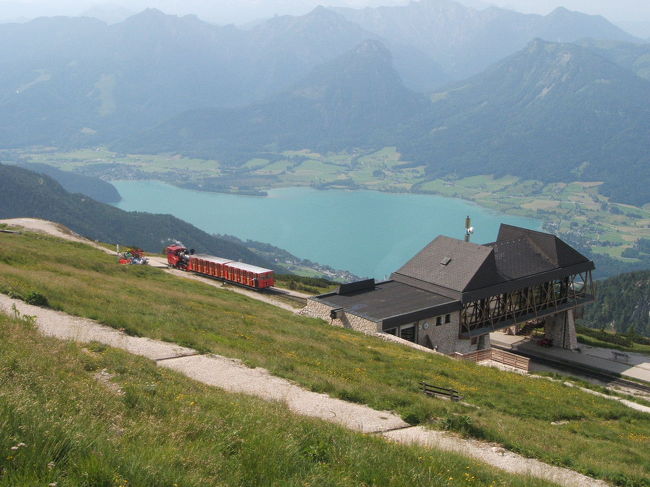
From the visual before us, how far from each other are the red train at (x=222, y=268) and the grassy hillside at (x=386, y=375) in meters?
22.4

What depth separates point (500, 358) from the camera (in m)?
42.7

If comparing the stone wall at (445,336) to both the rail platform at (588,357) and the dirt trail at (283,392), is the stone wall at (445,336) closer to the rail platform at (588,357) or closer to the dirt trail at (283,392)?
the rail platform at (588,357)

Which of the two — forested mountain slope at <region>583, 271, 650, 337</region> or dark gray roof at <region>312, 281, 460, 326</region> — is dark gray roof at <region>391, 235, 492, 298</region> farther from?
forested mountain slope at <region>583, 271, 650, 337</region>

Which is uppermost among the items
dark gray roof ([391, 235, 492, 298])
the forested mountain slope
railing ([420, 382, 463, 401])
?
dark gray roof ([391, 235, 492, 298])

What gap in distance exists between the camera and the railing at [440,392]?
75.0 feet

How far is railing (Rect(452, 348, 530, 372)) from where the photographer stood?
1629 inches

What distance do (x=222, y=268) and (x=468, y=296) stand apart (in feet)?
92.6

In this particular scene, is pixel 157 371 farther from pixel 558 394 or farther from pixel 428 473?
pixel 558 394

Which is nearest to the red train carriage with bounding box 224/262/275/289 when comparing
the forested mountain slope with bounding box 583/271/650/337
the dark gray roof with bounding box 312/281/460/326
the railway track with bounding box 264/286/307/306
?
the railway track with bounding box 264/286/307/306

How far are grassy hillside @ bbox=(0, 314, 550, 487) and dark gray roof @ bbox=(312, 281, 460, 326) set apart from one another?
27888 millimetres

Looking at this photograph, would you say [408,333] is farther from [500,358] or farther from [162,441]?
[162,441]

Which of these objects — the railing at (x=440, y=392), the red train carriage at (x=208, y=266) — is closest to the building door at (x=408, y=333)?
the railing at (x=440, y=392)

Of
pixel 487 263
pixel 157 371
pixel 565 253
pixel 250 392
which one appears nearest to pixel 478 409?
pixel 250 392

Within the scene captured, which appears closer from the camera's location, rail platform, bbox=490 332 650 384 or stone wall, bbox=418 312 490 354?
stone wall, bbox=418 312 490 354
